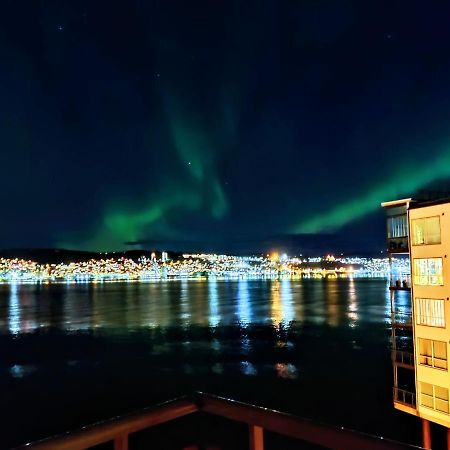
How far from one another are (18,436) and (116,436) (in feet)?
60.2

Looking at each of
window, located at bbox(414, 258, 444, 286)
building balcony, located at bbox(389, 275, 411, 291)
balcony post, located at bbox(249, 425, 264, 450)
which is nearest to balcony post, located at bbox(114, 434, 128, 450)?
balcony post, located at bbox(249, 425, 264, 450)

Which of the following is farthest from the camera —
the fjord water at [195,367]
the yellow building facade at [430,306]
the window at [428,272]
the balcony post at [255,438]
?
the fjord water at [195,367]

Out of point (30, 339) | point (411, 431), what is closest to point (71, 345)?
point (30, 339)

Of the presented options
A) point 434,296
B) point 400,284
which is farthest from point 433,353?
point 400,284

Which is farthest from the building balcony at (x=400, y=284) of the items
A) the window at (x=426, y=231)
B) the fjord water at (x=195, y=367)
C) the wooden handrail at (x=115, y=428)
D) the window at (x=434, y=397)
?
the wooden handrail at (x=115, y=428)

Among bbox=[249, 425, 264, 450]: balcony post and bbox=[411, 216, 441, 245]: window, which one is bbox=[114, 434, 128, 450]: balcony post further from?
bbox=[411, 216, 441, 245]: window

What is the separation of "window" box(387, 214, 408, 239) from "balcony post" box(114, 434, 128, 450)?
46.0ft

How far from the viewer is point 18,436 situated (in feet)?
56.5

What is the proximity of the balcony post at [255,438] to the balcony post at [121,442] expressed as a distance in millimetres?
551

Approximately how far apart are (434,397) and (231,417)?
1272 cm

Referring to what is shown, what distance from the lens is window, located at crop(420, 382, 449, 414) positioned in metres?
12.4

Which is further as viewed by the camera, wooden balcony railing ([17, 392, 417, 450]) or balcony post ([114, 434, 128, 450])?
balcony post ([114, 434, 128, 450])

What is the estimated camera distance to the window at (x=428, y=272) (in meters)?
12.9

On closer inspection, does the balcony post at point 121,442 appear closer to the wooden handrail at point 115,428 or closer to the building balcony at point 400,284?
the wooden handrail at point 115,428
